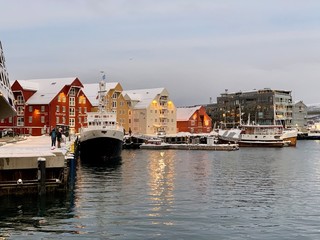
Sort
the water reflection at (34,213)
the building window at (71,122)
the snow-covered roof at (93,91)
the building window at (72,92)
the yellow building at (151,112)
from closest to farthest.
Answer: the water reflection at (34,213)
the building window at (72,92)
the building window at (71,122)
the snow-covered roof at (93,91)
the yellow building at (151,112)

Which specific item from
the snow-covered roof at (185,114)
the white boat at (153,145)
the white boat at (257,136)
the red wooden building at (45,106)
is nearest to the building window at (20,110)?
the red wooden building at (45,106)

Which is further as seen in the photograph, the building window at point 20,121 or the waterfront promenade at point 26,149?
the building window at point 20,121

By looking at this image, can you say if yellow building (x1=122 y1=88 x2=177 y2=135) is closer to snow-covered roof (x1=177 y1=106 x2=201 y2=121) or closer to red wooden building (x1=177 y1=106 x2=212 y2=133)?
red wooden building (x1=177 y1=106 x2=212 y2=133)

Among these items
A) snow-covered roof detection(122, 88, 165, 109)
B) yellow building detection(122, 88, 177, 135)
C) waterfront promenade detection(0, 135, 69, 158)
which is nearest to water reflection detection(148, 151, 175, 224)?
waterfront promenade detection(0, 135, 69, 158)

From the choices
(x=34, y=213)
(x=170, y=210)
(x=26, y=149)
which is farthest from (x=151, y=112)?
(x=34, y=213)

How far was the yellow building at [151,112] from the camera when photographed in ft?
449

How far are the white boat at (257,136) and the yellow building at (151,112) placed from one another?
2236cm

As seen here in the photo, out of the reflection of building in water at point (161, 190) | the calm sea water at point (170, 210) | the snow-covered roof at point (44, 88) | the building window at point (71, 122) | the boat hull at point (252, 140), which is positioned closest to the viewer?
the calm sea water at point (170, 210)

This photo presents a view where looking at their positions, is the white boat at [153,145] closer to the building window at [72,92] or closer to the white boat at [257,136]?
the white boat at [257,136]

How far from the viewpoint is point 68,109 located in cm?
11119

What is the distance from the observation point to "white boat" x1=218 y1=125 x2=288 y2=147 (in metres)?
114

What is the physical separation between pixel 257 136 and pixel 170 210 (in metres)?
91.8

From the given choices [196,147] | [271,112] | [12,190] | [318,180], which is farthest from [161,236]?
[271,112]

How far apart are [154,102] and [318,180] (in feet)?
326
